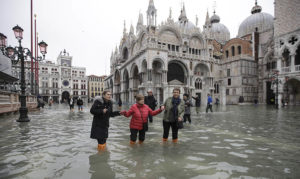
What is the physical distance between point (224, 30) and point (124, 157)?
190ft

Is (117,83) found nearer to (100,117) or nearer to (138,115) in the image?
(138,115)

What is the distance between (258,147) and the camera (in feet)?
15.6

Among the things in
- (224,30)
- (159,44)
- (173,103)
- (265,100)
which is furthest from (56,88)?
(173,103)

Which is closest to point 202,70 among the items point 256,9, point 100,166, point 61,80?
point 256,9

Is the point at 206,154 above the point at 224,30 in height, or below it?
below

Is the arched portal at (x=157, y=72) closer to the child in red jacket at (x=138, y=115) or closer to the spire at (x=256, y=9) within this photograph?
the child in red jacket at (x=138, y=115)

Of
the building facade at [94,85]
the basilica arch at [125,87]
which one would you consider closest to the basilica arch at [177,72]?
the basilica arch at [125,87]

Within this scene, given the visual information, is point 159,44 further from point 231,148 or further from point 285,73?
point 231,148

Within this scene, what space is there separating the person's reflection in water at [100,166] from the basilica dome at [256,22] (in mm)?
49986

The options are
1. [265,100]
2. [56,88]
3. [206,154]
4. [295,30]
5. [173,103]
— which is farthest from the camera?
[56,88]

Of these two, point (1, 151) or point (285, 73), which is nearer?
point (1, 151)

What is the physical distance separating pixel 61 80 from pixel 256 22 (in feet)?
220

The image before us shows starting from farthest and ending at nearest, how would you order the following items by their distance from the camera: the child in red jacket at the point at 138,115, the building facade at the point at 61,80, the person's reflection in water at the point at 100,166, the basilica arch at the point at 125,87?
1. the building facade at the point at 61,80
2. the basilica arch at the point at 125,87
3. the child in red jacket at the point at 138,115
4. the person's reflection in water at the point at 100,166

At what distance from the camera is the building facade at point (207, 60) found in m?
28.4
